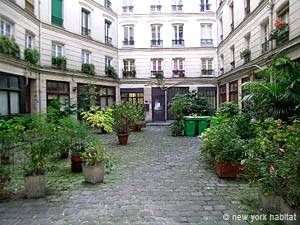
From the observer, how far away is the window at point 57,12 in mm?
20578

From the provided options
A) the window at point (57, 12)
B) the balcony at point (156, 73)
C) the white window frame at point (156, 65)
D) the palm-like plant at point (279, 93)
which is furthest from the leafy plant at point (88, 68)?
the palm-like plant at point (279, 93)

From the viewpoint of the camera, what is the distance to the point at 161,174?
796cm

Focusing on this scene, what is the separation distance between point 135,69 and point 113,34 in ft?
12.9

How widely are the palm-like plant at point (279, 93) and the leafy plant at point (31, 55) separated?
11.9 m

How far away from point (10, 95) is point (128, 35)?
17121 mm

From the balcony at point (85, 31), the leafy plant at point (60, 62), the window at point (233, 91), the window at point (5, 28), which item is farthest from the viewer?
the balcony at point (85, 31)

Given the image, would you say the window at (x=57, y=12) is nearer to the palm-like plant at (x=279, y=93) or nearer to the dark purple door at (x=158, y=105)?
the dark purple door at (x=158, y=105)

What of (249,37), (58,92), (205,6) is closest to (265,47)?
(249,37)

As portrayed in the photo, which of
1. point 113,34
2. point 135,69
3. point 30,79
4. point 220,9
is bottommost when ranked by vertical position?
Result: point 30,79

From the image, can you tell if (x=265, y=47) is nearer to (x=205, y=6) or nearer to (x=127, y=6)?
(x=205, y=6)

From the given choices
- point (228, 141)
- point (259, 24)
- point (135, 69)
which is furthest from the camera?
point (135, 69)

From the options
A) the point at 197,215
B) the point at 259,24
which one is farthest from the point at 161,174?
the point at 259,24

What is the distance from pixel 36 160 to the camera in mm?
6250

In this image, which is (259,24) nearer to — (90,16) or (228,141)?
(228,141)
